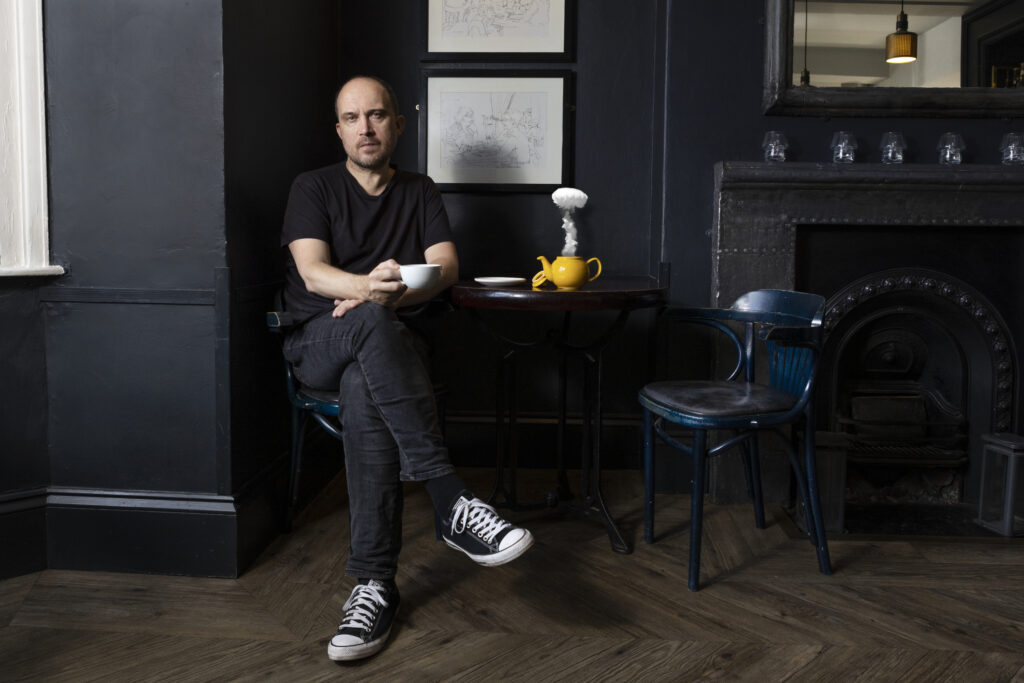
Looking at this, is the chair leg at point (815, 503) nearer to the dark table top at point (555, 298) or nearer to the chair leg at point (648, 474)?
the chair leg at point (648, 474)

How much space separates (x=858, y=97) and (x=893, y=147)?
207 millimetres

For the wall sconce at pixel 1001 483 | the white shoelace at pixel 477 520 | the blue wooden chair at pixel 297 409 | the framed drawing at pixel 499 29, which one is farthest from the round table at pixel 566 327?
the wall sconce at pixel 1001 483

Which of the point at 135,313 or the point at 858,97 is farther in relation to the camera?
the point at 858,97

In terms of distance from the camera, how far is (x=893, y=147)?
290cm

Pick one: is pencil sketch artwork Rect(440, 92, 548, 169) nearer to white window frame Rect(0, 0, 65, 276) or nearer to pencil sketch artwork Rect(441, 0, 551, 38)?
pencil sketch artwork Rect(441, 0, 551, 38)

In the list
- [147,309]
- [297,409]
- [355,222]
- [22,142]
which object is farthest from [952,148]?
[22,142]

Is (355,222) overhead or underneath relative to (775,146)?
underneath

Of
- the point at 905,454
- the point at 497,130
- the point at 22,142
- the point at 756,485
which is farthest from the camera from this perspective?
the point at 497,130

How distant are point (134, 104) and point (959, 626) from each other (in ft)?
7.84

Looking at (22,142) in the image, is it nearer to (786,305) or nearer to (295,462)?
(295,462)

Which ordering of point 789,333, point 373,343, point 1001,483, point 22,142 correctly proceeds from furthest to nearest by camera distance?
1. point 1001,483
2. point 789,333
3. point 22,142
4. point 373,343

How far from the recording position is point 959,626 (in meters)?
2.03

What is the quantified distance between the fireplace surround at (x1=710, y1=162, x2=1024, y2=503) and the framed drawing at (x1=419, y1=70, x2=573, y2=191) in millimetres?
653

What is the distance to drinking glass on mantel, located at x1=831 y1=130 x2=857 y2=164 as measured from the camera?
290cm
